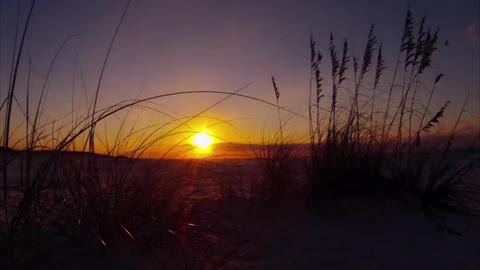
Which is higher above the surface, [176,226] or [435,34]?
[435,34]

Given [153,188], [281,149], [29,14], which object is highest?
[29,14]

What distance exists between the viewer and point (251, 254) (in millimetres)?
2758

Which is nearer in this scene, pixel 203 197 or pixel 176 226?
pixel 176 226

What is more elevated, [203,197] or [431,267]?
[203,197]

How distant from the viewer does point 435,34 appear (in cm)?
441

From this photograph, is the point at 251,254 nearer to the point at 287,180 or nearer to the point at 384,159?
the point at 287,180

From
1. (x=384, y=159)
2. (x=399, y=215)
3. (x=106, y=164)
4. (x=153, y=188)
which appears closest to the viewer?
(x=153, y=188)

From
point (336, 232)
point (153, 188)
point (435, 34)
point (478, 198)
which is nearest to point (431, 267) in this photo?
point (336, 232)

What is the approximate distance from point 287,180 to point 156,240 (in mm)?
1594

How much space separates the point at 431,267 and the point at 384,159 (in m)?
1.55

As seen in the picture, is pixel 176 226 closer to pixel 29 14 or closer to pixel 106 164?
pixel 106 164

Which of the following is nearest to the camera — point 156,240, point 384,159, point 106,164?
point 156,240

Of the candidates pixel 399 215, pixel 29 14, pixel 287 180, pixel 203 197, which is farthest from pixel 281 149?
pixel 29 14

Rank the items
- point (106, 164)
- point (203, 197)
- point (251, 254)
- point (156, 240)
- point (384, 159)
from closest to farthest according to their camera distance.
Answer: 1. point (156, 240)
2. point (251, 254)
3. point (106, 164)
4. point (203, 197)
5. point (384, 159)
